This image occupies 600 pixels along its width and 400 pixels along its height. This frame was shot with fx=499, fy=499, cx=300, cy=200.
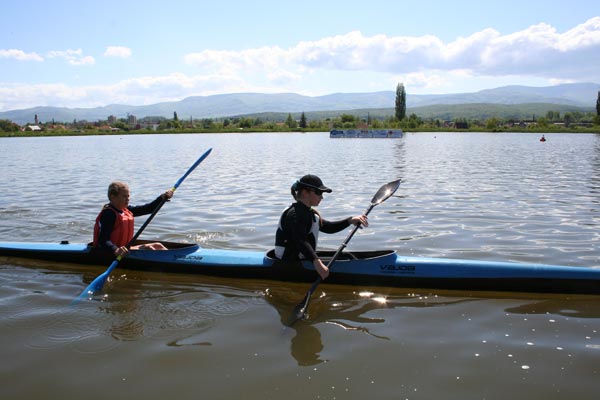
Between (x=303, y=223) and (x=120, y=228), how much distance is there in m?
2.80

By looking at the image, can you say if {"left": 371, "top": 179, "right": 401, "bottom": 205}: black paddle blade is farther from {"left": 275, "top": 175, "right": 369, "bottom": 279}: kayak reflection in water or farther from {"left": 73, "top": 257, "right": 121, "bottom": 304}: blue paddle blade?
{"left": 73, "top": 257, "right": 121, "bottom": 304}: blue paddle blade

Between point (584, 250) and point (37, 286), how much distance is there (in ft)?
26.0

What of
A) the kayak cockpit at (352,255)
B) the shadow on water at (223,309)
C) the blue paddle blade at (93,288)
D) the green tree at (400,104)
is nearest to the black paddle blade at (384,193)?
the kayak cockpit at (352,255)

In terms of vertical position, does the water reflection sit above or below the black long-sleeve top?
below

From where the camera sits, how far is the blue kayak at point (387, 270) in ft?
18.6

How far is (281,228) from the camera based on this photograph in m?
6.14

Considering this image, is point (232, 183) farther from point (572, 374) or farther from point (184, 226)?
point (572, 374)

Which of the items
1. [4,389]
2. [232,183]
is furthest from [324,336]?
[232,183]

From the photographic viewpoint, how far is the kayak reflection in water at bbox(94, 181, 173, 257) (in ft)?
22.1

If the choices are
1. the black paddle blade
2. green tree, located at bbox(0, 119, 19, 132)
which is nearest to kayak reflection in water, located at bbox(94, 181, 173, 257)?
the black paddle blade

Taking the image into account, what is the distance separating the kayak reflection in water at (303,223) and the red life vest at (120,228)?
2289 millimetres

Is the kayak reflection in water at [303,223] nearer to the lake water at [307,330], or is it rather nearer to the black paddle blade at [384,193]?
the lake water at [307,330]

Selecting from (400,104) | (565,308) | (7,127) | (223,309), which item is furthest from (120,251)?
(7,127)

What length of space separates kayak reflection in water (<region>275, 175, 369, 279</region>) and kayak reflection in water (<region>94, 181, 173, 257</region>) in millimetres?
2008
